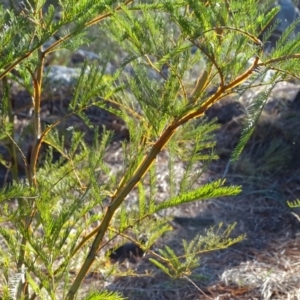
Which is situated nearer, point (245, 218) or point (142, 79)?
point (142, 79)

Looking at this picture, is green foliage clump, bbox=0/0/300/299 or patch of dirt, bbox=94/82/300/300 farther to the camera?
patch of dirt, bbox=94/82/300/300

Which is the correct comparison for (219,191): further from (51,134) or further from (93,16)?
(51,134)

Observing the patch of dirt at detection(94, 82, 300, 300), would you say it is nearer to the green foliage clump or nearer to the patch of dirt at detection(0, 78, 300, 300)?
the patch of dirt at detection(0, 78, 300, 300)

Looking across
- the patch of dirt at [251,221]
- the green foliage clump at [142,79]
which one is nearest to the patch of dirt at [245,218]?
the patch of dirt at [251,221]

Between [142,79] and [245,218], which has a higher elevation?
[142,79]

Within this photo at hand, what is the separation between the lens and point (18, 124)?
20.6ft

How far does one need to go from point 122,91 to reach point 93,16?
62 cm

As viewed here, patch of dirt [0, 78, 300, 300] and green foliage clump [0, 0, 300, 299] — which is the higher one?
green foliage clump [0, 0, 300, 299]

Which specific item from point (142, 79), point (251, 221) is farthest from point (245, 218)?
point (142, 79)

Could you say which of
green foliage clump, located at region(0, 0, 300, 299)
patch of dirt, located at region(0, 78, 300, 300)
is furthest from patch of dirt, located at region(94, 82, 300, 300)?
green foliage clump, located at region(0, 0, 300, 299)

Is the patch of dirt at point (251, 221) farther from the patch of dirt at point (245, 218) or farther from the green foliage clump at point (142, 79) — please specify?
the green foliage clump at point (142, 79)

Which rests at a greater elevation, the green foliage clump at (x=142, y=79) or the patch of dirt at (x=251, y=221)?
the green foliage clump at (x=142, y=79)

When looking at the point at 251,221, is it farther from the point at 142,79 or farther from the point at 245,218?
the point at 142,79

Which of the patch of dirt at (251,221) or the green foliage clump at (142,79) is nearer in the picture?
the green foliage clump at (142,79)
